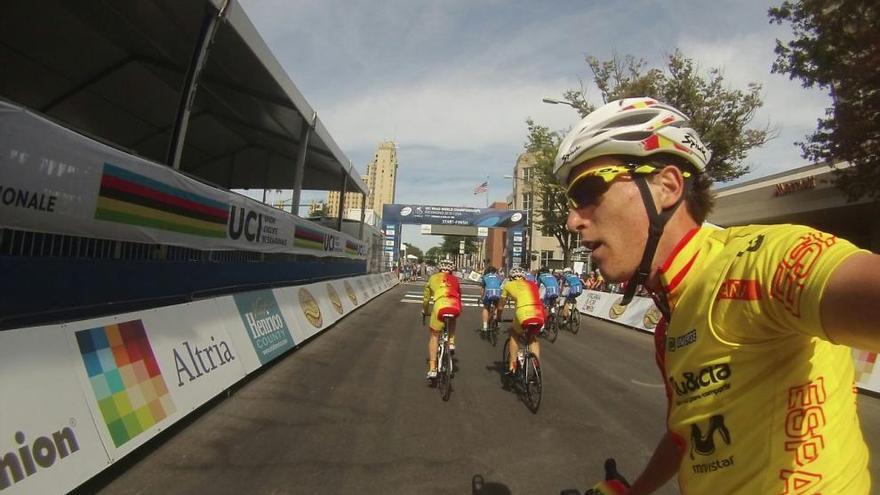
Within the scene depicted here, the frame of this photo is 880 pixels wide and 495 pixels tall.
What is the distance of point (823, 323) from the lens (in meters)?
0.93

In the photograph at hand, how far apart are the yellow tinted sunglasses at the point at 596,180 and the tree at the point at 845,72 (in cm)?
1330

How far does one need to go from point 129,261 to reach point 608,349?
10.4 metres

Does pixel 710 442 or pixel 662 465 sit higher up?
pixel 710 442

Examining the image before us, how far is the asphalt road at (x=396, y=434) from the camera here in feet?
13.5

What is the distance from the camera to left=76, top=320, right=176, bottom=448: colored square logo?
13.3ft

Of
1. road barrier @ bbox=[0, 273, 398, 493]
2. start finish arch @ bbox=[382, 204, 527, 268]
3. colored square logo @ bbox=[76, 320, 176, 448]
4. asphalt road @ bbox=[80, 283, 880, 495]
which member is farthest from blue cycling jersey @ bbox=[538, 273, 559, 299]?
start finish arch @ bbox=[382, 204, 527, 268]

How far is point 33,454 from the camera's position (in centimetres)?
321

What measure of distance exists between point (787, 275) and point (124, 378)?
4997 mm

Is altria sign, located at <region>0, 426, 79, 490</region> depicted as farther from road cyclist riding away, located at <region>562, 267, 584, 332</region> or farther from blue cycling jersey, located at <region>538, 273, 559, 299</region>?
road cyclist riding away, located at <region>562, 267, 584, 332</region>

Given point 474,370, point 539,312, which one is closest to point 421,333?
point 474,370

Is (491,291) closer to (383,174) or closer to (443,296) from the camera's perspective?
(443,296)

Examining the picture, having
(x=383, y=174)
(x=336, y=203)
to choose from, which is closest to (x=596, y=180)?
(x=336, y=203)

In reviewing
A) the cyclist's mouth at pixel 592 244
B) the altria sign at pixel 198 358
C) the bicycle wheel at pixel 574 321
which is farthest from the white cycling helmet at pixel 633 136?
the bicycle wheel at pixel 574 321

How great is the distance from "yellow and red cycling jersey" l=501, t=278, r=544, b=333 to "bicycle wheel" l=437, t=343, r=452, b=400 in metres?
1.32
